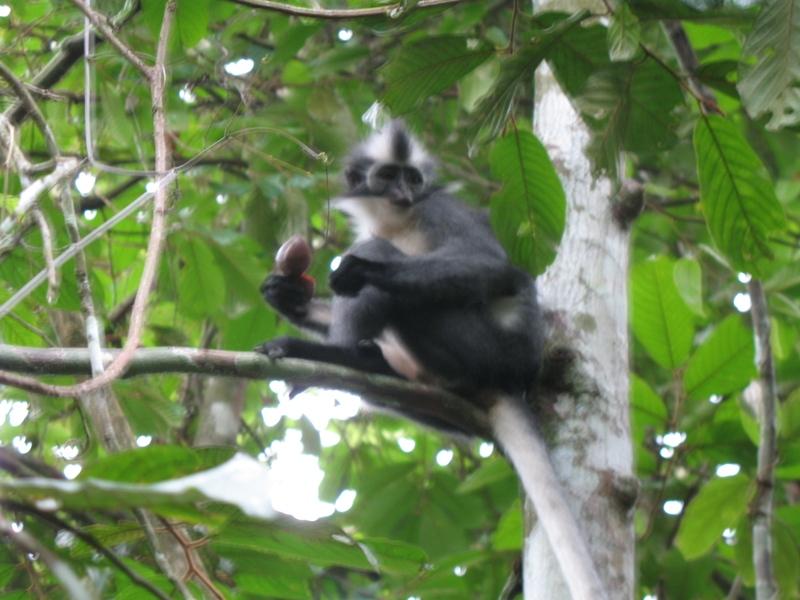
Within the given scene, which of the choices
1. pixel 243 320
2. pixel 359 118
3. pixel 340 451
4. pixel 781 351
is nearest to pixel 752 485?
pixel 781 351

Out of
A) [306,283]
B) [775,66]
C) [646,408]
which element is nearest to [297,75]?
[306,283]

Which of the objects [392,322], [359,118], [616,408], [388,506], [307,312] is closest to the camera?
[616,408]

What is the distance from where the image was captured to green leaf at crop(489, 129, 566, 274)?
2943 millimetres

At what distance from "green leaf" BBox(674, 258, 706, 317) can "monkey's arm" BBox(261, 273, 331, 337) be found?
128cm

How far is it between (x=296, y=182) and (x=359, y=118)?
1.01m

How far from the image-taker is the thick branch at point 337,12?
8.16ft

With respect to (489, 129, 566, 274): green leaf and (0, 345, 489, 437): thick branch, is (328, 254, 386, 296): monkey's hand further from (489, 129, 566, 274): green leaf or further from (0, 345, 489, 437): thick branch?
(489, 129, 566, 274): green leaf

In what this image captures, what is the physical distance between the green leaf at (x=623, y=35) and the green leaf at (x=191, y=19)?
122 cm

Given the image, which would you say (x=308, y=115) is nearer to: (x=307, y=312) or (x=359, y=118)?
(x=359, y=118)

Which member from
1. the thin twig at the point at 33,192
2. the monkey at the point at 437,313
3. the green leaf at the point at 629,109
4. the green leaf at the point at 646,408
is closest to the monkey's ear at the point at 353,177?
the monkey at the point at 437,313

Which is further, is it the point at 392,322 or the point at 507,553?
the point at 507,553

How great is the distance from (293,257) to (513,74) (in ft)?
4.31

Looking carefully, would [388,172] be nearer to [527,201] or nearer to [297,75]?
[297,75]

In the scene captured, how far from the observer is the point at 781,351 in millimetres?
4863
